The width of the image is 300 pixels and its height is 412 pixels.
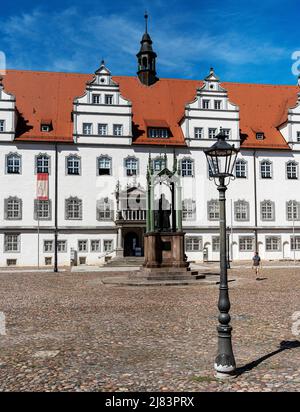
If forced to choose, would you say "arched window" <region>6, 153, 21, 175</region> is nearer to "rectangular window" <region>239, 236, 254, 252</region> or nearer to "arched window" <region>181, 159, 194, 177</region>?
"arched window" <region>181, 159, 194, 177</region>

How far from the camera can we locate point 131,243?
3959cm

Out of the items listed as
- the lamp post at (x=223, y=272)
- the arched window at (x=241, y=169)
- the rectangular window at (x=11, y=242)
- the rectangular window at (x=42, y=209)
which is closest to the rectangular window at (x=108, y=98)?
→ the rectangular window at (x=42, y=209)

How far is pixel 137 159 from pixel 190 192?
204 inches

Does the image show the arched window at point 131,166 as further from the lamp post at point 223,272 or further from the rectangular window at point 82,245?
the lamp post at point 223,272

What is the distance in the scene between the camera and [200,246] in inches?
1599

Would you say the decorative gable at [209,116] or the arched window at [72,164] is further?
the decorative gable at [209,116]

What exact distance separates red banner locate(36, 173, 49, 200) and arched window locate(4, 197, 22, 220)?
160cm

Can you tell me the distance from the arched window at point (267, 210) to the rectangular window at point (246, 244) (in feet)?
7.08

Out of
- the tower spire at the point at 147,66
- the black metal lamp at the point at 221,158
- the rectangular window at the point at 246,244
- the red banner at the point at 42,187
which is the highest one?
the tower spire at the point at 147,66

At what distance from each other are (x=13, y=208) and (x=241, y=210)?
722 inches

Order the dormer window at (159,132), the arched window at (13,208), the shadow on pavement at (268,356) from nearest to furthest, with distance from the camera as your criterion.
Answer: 1. the shadow on pavement at (268,356)
2. the arched window at (13,208)
3. the dormer window at (159,132)

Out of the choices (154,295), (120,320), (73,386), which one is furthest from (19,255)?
(73,386)

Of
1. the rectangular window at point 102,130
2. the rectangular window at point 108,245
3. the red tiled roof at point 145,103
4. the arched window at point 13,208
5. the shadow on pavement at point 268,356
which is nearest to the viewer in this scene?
the shadow on pavement at point 268,356

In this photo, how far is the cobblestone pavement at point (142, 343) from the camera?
637 centimetres
